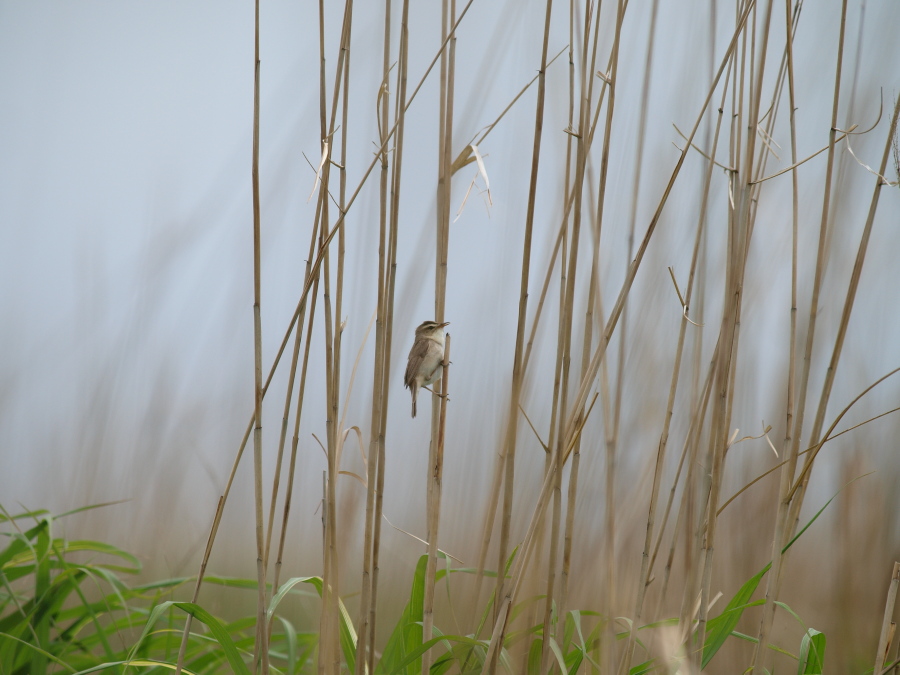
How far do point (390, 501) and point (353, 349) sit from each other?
51cm

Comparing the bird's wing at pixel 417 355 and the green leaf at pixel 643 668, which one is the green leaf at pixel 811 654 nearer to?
the green leaf at pixel 643 668

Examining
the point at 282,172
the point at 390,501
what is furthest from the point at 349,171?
the point at 390,501

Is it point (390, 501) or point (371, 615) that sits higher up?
point (371, 615)

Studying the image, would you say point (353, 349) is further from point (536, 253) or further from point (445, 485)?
point (536, 253)

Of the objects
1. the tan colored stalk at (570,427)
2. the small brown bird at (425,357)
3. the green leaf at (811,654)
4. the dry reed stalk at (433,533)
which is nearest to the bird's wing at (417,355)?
the small brown bird at (425,357)

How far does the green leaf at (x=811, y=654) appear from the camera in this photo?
0.98m

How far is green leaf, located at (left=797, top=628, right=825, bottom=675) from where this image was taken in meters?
0.98

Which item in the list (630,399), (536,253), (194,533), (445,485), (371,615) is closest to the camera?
(371,615)

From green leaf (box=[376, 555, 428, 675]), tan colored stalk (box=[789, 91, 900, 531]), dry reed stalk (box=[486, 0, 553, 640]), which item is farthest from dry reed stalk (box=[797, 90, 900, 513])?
green leaf (box=[376, 555, 428, 675])

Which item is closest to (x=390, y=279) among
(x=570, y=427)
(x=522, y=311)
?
(x=522, y=311)

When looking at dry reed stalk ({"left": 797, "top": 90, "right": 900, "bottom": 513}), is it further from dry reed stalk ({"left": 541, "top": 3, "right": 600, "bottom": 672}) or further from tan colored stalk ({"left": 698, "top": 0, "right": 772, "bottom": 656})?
dry reed stalk ({"left": 541, "top": 3, "right": 600, "bottom": 672})

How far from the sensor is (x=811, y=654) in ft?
3.57

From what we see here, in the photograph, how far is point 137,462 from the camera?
2025 mm

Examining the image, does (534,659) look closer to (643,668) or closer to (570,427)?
(643,668)
